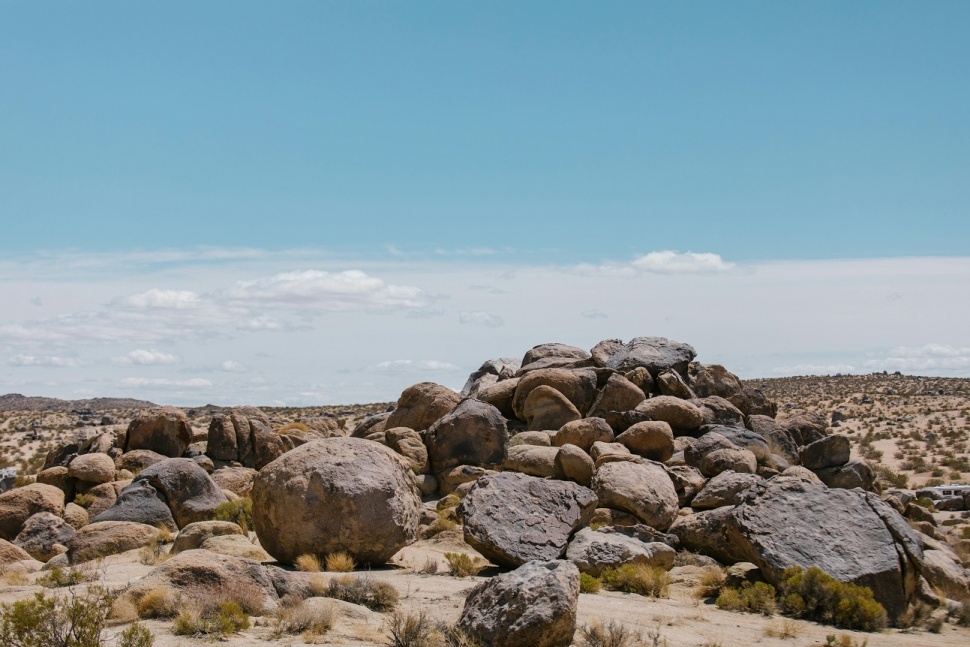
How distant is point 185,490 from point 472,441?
301 inches

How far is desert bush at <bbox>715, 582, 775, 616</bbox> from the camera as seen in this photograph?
48.6 feet

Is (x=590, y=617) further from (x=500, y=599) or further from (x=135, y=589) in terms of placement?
(x=135, y=589)

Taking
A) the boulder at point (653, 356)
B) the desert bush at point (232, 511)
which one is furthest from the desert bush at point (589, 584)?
the boulder at point (653, 356)

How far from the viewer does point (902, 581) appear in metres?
15.2

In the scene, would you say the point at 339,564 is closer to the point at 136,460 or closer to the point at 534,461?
the point at 534,461

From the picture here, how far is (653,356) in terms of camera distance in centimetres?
3244

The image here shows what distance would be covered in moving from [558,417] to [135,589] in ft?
61.4

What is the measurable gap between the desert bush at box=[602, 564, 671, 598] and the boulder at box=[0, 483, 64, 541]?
1356cm

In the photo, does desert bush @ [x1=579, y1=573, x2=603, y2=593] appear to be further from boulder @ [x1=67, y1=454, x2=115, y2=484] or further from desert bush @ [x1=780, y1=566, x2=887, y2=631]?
boulder @ [x1=67, y1=454, x2=115, y2=484]

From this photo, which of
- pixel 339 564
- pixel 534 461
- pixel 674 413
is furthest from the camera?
pixel 674 413

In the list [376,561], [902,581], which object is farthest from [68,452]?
[902,581]

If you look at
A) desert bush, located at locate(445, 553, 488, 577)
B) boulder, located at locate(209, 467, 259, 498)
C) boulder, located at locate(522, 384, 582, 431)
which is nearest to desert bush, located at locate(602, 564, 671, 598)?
desert bush, located at locate(445, 553, 488, 577)

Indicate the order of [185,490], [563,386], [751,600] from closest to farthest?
[751,600]
[185,490]
[563,386]

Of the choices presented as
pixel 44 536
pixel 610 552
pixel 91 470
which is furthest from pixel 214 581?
pixel 91 470
